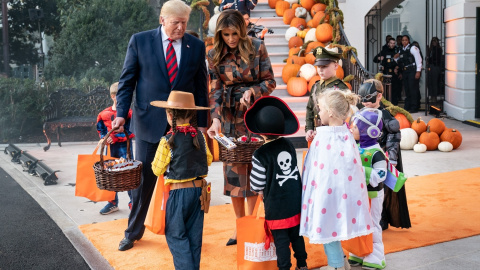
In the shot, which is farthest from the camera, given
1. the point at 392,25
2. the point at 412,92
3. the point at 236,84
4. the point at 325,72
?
the point at 392,25

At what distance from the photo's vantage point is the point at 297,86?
10930mm

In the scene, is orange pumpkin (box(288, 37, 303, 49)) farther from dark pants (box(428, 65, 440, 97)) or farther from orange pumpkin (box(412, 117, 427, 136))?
dark pants (box(428, 65, 440, 97))

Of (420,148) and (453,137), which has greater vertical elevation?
(453,137)

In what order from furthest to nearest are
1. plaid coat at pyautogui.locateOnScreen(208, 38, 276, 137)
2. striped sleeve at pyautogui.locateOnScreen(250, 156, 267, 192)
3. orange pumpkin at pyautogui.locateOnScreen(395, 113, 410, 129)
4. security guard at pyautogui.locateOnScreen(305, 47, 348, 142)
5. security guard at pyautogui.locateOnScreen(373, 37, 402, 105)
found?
security guard at pyautogui.locateOnScreen(373, 37, 402, 105)
orange pumpkin at pyautogui.locateOnScreen(395, 113, 410, 129)
security guard at pyautogui.locateOnScreen(305, 47, 348, 142)
plaid coat at pyautogui.locateOnScreen(208, 38, 276, 137)
striped sleeve at pyautogui.locateOnScreen(250, 156, 267, 192)

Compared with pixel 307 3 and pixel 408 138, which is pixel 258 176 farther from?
pixel 307 3

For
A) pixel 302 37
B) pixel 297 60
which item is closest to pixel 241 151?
pixel 297 60

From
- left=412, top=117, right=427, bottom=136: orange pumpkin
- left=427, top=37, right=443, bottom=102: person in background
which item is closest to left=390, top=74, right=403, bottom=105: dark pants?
left=427, top=37, right=443, bottom=102: person in background

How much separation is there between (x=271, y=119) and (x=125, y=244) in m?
1.83

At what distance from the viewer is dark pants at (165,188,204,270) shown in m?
3.82

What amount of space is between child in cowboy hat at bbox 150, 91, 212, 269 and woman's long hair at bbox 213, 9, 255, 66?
0.89 m

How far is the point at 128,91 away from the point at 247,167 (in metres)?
1.10

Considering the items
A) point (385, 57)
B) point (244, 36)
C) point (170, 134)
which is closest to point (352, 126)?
point (244, 36)

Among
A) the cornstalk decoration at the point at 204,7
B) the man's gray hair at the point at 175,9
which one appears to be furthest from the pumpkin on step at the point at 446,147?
the man's gray hair at the point at 175,9

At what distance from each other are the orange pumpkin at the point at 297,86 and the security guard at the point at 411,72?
181 inches
